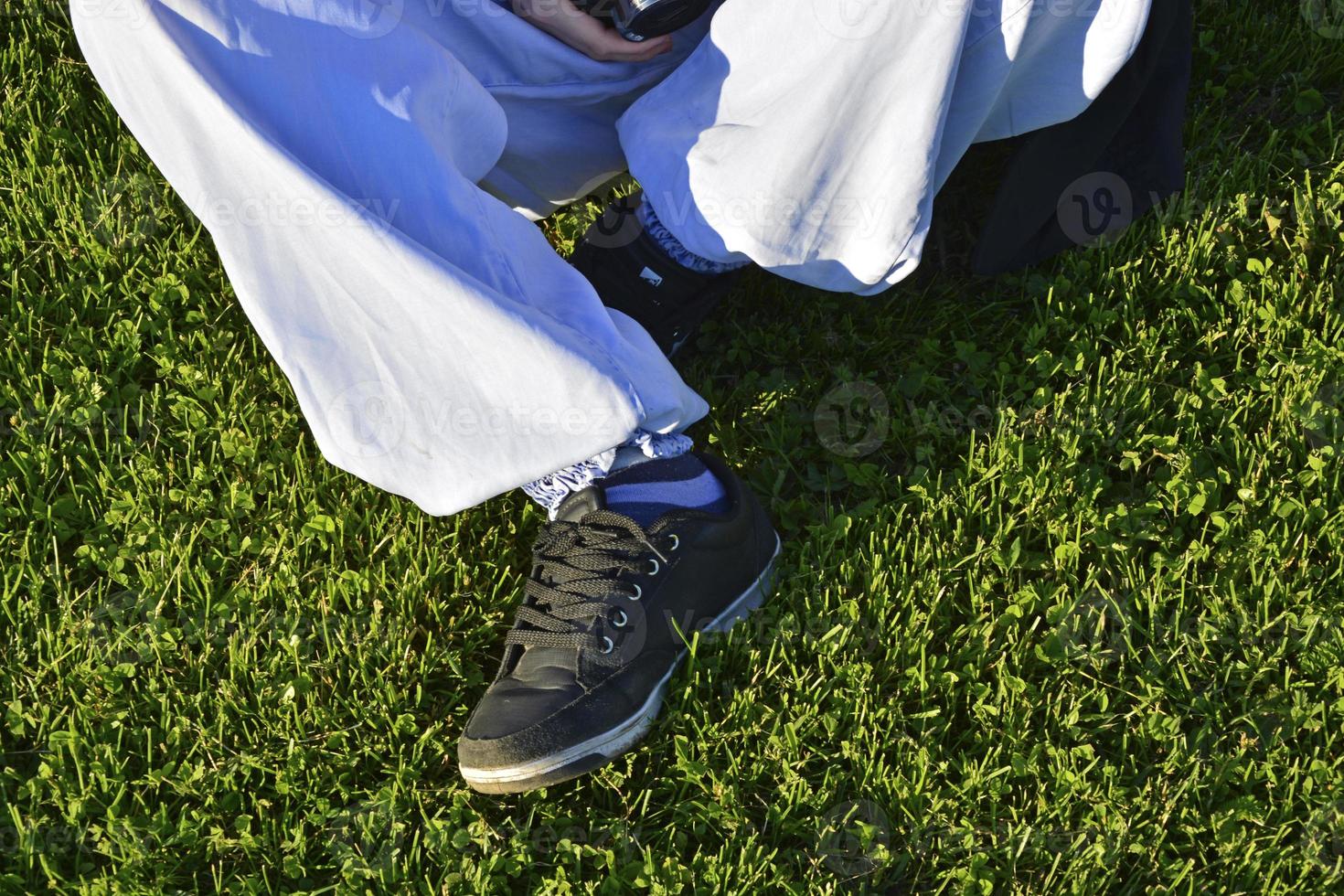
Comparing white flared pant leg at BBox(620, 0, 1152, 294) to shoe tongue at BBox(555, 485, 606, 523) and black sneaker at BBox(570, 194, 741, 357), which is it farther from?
shoe tongue at BBox(555, 485, 606, 523)

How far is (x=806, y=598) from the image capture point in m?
2.26

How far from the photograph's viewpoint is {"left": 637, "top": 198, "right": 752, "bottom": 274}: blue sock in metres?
2.30

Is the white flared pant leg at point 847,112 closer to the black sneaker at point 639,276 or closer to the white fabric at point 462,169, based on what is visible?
the white fabric at point 462,169

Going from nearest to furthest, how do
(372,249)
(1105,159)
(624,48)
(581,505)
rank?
(372,249), (581,505), (624,48), (1105,159)

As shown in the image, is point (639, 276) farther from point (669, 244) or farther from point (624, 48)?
point (624, 48)

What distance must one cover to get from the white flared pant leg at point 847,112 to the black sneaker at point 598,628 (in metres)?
0.48

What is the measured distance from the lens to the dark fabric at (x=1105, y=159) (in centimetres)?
216

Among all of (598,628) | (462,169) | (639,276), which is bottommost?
(598,628)

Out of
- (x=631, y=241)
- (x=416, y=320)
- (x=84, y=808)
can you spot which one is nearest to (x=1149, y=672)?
(x=631, y=241)

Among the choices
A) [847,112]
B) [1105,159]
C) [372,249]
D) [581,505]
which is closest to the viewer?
[372,249]

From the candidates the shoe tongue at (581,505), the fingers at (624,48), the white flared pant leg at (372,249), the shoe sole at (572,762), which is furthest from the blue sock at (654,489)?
the fingers at (624,48)

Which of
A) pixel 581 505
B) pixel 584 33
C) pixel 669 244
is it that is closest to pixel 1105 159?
pixel 669 244

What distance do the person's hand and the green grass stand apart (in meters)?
0.66

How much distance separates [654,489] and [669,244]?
1.66 feet
